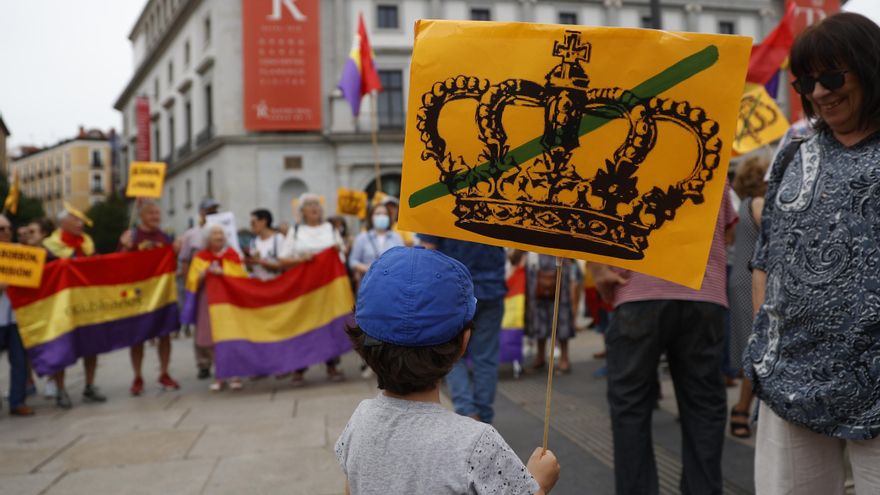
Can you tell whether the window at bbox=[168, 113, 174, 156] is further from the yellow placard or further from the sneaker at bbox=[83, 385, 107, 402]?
the yellow placard

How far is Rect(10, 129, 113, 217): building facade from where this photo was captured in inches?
3462

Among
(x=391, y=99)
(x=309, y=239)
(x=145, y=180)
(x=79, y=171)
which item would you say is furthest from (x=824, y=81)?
(x=79, y=171)

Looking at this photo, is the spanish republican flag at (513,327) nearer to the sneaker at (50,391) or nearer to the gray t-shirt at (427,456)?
the sneaker at (50,391)

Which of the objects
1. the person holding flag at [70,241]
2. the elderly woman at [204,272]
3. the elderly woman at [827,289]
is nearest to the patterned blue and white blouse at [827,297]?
the elderly woman at [827,289]

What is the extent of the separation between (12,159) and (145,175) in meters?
107

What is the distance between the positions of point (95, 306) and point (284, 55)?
22095 mm

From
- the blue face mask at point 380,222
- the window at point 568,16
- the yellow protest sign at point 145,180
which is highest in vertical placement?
→ the window at point 568,16

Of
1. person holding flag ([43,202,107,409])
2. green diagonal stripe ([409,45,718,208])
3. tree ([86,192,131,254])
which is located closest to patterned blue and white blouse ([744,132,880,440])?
green diagonal stripe ([409,45,718,208])

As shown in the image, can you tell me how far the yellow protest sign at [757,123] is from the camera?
21.5ft

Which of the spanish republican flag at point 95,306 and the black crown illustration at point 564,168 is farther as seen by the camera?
the spanish republican flag at point 95,306

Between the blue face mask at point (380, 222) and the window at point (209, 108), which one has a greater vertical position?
the window at point (209, 108)

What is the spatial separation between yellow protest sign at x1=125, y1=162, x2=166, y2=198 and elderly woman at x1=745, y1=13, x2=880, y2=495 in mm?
7952

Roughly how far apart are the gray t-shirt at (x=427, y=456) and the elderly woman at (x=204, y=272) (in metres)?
6.25

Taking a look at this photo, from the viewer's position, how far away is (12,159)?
9838 centimetres
